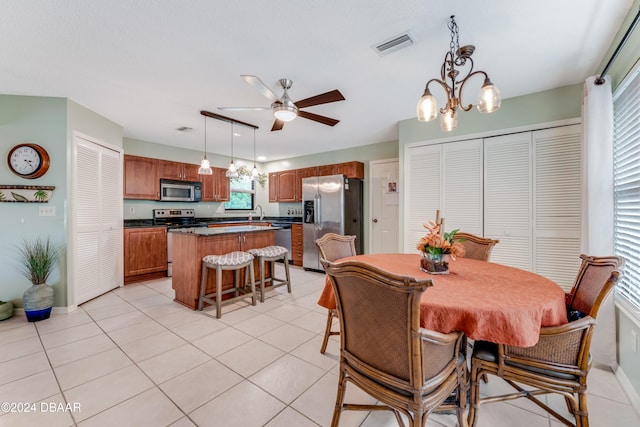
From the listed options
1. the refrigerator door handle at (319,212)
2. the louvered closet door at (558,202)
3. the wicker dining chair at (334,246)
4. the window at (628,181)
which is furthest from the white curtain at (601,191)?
the refrigerator door handle at (319,212)

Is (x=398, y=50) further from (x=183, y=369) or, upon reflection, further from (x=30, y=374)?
(x=30, y=374)

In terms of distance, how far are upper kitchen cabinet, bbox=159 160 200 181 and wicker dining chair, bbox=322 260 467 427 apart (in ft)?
15.8

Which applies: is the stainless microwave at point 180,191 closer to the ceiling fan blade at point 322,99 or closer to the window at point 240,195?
the window at point 240,195

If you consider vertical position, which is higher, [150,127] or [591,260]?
[150,127]

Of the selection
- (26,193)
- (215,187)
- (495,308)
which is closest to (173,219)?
(215,187)

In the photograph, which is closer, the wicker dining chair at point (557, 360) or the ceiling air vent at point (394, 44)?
the wicker dining chair at point (557, 360)

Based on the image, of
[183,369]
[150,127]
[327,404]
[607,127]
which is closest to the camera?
[327,404]

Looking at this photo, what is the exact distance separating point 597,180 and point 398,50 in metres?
1.99

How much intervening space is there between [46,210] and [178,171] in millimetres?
2311

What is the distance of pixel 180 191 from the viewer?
5.16 meters

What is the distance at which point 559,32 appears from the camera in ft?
6.30

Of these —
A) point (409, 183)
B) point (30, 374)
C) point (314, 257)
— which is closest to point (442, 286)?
point (409, 183)

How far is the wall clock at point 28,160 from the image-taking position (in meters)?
2.89

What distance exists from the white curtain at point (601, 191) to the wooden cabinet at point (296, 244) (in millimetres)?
4306
